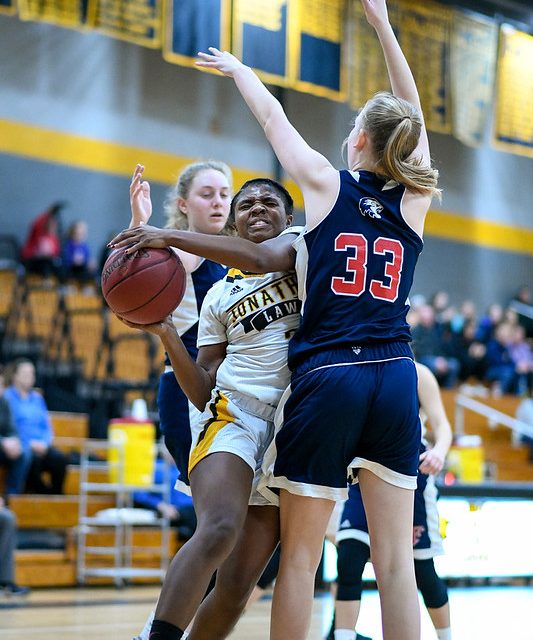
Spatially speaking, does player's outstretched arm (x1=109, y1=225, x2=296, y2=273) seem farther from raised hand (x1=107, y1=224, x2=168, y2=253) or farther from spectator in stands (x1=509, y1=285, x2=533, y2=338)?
spectator in stands (x1=509, y1=285, x2=533, y2=338)

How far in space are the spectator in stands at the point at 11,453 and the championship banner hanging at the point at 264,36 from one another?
15.9 feet

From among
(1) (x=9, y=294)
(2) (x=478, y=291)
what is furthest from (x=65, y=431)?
(2) (x=478, y=291)

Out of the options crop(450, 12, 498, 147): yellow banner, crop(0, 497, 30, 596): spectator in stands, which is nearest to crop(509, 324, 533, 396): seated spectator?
crop(450, 12, 498, 147): yellow banner

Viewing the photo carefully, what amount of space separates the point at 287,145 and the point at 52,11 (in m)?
8.70

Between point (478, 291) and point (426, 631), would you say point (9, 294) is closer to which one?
point (426, 631)

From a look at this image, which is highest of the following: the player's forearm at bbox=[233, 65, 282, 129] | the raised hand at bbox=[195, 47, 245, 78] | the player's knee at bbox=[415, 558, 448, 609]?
the raised hand at bbox=[195, 47, 245, 78]

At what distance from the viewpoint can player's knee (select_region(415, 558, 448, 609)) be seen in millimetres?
4809

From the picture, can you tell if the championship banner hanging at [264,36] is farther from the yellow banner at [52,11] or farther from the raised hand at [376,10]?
the raised hand at [376,10]

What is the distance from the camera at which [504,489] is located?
984 cm

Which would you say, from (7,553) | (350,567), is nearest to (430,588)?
(350,567)

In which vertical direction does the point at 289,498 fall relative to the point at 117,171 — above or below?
below

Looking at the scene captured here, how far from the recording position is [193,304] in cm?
427

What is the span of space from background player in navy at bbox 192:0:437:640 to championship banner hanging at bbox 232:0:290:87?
8.82 metres

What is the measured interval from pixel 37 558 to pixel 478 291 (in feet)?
40.6
